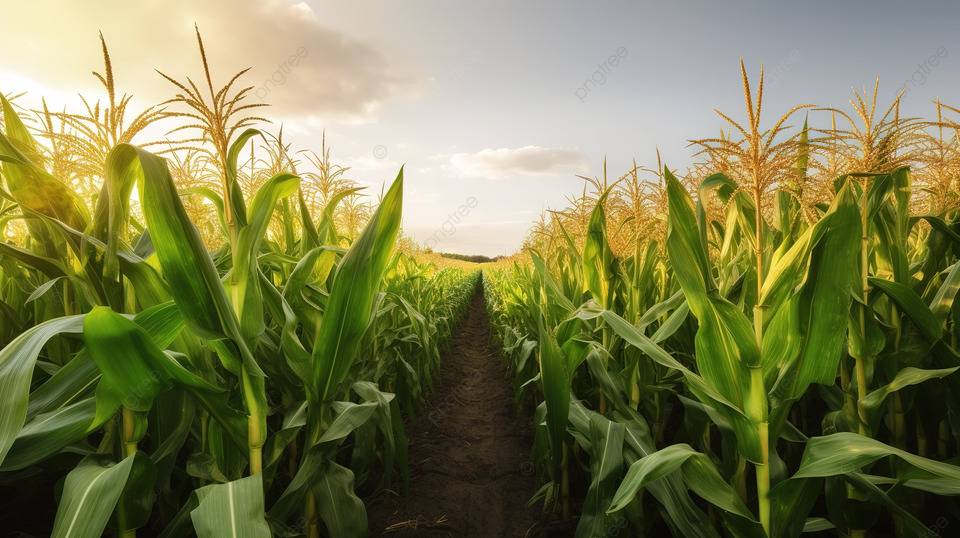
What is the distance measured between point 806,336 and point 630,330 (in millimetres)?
550

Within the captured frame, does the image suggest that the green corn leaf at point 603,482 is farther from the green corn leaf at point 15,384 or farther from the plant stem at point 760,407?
the green corn leaf at point 15,384

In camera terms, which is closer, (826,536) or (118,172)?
(118,172)

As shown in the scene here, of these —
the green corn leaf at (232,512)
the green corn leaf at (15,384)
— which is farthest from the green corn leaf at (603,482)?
the green corn leaf at (15,384)

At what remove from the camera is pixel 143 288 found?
4.86ft

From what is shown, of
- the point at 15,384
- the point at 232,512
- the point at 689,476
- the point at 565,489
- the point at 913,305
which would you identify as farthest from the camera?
the point at 565,489

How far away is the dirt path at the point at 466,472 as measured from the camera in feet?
8.89

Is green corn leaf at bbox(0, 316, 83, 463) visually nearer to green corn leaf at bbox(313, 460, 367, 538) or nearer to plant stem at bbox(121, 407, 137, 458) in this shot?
plant stem at bbox(121, 407, 137, 458)

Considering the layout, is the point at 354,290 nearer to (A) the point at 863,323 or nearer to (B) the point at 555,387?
(B) the point at 555,387

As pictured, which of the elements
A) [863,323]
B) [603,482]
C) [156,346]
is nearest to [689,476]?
[603,482]

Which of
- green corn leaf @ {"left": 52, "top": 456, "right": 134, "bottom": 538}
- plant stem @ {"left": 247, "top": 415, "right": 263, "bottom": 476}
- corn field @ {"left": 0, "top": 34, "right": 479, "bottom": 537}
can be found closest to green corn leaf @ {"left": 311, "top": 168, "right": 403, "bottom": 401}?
corn field @ {"left": 0, "top": 34, "right": 479, "bottom": 537}

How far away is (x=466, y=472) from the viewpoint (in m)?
3.47

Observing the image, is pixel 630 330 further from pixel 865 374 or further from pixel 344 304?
pixel 344 304

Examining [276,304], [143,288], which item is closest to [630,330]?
[276,304]

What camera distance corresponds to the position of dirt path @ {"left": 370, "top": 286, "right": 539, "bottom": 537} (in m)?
2.71
